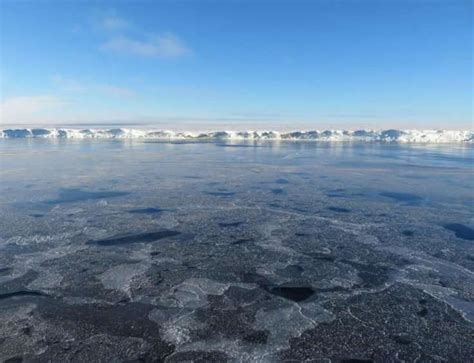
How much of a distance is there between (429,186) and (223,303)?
58.4ft

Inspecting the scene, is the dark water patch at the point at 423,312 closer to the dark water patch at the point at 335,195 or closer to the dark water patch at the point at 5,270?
the dark water patch at the point at 5,270

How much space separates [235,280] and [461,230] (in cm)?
814

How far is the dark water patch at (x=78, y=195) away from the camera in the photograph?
16109 mm

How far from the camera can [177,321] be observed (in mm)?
6457

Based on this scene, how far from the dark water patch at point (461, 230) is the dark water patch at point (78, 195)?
44.1 feet

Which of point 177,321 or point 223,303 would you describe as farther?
point 223,303

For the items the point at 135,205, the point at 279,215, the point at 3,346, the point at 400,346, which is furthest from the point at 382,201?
the point at 3,346

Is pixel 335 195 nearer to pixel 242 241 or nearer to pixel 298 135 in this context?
pixel 242 241

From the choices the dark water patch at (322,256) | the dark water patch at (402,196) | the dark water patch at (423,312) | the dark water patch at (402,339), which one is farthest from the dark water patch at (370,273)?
the dark water patch at (402,196)

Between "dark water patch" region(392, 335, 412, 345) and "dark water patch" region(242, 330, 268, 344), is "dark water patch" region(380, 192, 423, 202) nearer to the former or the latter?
"dark water patch" region(392, 335, 412, 345)

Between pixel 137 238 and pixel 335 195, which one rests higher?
pixel 335 195

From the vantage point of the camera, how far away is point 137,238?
35.8 ft

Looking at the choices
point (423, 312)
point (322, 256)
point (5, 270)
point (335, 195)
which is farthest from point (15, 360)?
point (335, 195)

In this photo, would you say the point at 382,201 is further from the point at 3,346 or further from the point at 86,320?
the point at 3,346
